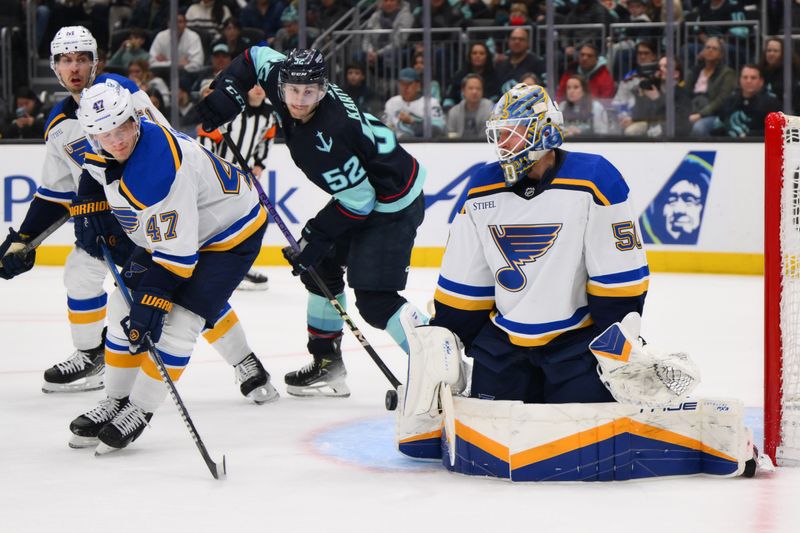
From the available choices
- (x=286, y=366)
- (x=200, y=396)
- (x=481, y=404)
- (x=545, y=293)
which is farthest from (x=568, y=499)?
(x=286, y=366)

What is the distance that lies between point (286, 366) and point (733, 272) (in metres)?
3.63

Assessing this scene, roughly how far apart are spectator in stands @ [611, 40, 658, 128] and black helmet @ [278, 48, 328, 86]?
4290 millimetres

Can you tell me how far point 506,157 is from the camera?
9.85ft

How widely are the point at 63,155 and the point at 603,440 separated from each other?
2182mm

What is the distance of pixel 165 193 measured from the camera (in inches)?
128

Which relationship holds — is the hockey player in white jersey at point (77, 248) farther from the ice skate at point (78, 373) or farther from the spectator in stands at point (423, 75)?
the spectator in stands at point (423, 75)

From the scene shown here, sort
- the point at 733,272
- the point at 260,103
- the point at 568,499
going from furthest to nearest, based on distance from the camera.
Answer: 1. the point at 733,272
2. the point at 260,103
3. the point at 568,499

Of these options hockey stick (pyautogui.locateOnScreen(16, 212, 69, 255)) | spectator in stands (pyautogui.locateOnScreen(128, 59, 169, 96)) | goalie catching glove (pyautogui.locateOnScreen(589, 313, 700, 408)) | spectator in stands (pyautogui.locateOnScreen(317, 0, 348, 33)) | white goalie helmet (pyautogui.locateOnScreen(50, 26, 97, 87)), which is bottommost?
goalie catching glove (pyautogui.locateOnScreen(589, 313, 700, 408))

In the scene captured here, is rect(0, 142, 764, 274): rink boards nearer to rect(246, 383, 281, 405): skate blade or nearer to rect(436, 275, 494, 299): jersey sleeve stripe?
rect(246, 383, 281, 405): skate blade

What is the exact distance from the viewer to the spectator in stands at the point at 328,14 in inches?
329

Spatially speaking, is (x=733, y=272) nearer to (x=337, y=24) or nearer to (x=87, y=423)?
(x=337, y=24)

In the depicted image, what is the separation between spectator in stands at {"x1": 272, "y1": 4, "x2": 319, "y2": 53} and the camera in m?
8.34

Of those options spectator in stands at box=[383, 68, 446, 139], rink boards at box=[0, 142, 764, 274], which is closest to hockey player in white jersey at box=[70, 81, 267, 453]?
rink boards at box=[0, 142, 764, 274]

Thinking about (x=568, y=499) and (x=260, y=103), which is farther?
(x=260, y=103)
